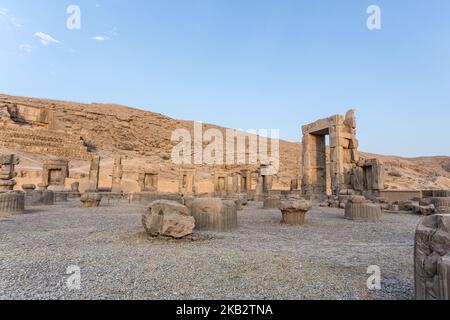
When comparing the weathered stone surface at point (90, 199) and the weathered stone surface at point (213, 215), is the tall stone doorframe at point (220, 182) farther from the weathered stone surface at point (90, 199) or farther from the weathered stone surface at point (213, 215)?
the weathered stone surface at point (213, 215)

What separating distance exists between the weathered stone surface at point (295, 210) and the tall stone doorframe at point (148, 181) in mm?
14722

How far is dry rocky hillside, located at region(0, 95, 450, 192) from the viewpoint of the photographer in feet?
96.2

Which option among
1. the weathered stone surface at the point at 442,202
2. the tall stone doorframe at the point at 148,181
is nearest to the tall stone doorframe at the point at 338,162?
the weathered stone surface at the point at 442,202

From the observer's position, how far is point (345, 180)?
53.0 feet

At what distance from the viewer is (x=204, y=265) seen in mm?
3479

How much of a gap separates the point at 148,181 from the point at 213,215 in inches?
619

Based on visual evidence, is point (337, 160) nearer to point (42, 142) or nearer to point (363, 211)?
point (363, 211)

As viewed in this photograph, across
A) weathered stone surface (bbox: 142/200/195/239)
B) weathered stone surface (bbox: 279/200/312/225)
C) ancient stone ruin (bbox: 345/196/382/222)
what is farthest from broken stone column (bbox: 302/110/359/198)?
weathered stone surface (bbox: 142/200/195/239)

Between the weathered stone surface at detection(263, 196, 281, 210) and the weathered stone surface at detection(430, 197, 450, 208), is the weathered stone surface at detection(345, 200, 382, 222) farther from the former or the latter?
the weathered stone surface at detection(263, 196, 281, 210)

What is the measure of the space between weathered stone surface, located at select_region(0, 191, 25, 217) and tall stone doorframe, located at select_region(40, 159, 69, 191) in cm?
1068

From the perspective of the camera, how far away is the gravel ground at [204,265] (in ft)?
8.77
